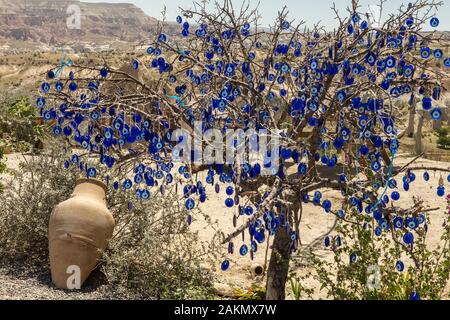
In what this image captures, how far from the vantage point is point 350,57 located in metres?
5.75

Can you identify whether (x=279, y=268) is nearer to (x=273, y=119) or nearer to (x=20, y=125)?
(x=273, y=119)

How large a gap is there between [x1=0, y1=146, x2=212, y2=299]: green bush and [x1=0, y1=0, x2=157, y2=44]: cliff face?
132637 millimetres

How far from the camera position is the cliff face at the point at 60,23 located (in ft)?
464

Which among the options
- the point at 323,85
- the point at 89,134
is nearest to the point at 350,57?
the point at 323,85

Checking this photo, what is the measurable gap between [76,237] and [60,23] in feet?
510

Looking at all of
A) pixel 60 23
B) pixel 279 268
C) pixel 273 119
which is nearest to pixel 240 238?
pixel 279 268

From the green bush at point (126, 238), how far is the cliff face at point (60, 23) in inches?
5222

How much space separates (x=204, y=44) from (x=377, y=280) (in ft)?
10.2

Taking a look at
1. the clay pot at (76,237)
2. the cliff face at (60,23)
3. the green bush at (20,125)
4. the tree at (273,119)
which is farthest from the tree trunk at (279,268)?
the cliff face at (60,23)

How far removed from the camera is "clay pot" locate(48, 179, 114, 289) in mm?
6805

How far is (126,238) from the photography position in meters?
7.69

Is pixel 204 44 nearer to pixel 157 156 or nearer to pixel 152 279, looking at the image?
pixel 157 156

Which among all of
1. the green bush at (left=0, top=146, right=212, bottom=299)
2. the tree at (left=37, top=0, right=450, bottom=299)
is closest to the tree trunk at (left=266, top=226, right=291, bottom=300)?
the tree at (left=37, top=0, right=450, bottom=299)

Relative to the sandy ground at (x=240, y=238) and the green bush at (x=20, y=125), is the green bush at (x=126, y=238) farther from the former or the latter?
the green bush at (x=20, y=125)
